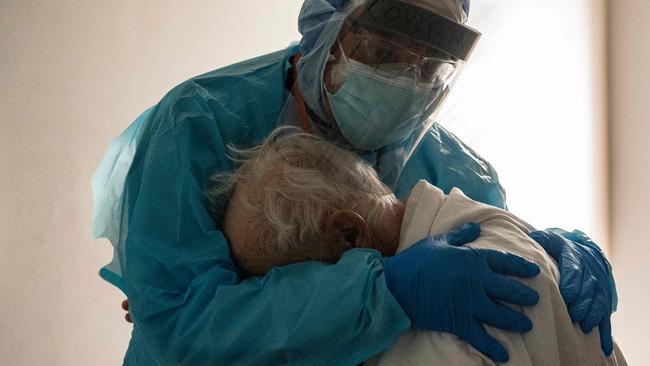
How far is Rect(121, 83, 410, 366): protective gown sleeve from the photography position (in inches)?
40.1

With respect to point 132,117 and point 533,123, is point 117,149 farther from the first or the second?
point 533,123

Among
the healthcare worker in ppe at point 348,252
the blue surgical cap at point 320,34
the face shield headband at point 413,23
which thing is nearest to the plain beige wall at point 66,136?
the healthcare worker in ppe at point 348,252

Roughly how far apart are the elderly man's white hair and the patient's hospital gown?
0.06 m

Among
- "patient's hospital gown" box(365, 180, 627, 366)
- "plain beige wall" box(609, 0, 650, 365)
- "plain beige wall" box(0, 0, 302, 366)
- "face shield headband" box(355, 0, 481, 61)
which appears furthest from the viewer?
"plain beige wall" box(609, 0, 650, 365)

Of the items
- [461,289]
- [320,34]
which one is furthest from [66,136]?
[461,289]

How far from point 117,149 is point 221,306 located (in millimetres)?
589

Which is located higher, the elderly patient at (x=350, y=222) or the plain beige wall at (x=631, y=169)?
the elderly patient at (x=350, y=222)

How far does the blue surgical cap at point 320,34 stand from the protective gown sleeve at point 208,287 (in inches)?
6.7

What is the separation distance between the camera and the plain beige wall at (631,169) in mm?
3543

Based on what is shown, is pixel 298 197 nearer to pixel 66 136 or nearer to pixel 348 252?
pixel 348 252

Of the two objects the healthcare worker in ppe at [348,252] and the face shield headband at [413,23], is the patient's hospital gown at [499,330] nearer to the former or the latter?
the healthcare worker in ppe at [348,252]

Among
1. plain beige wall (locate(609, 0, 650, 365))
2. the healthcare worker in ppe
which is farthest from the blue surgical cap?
plain beige wall (locate(609, 0, 650, 365))

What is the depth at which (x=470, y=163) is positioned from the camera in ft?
5.06

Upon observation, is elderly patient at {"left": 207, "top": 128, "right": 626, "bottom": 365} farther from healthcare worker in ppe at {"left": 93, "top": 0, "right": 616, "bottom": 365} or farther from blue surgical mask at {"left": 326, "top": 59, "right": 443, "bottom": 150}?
blue surgical mask at {"left": 326, "top": 59, "right": 443, "bottom": 150}
